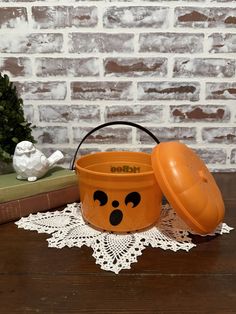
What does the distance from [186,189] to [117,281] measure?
0.18 m

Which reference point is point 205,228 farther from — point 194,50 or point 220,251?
point 194,50

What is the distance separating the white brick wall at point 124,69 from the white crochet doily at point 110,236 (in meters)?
0.34

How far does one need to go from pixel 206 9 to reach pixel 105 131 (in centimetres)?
44

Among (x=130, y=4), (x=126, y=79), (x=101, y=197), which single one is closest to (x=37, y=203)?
(x=101, y=197)

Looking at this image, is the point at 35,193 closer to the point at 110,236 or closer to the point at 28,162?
the point at 28,162

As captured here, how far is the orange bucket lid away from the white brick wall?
0.38 m

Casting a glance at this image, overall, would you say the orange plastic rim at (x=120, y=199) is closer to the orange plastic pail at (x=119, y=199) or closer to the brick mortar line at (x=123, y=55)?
the orange plastic pail at (x=119, y=199)

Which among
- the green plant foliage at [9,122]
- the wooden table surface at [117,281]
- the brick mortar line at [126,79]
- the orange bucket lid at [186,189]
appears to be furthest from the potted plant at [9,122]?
the orange bucket lid at [186,189]

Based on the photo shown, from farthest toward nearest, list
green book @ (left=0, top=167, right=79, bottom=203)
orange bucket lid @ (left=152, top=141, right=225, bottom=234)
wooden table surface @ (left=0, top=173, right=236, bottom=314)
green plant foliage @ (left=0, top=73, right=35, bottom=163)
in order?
green plant foliage @ (left=0, top=73, right=35, bottom=163) < green book @ (left=0, top=167, right=79, bottom=203) < orange bucket lid @ (left=152, top=141, right=225, bottom=234) < wooden table surface @ (left=0, top=173, right=236, bottom=314)

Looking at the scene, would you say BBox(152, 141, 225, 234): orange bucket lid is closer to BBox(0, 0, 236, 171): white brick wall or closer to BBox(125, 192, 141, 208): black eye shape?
BBox(125, 192, 141, 208): black eye shape

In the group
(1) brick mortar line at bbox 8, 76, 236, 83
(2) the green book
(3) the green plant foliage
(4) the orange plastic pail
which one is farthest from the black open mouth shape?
(1) brick mortar line at bbox 8, 76, 236, 83

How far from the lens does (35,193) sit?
26.5 inches

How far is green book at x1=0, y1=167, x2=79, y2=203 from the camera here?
63 centimetres

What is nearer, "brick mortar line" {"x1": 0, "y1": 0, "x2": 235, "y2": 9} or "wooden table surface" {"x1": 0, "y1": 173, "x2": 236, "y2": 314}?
"wooden table surface" {"x1": 0, "y1": 173, "x2": 236, "y2": 314}
